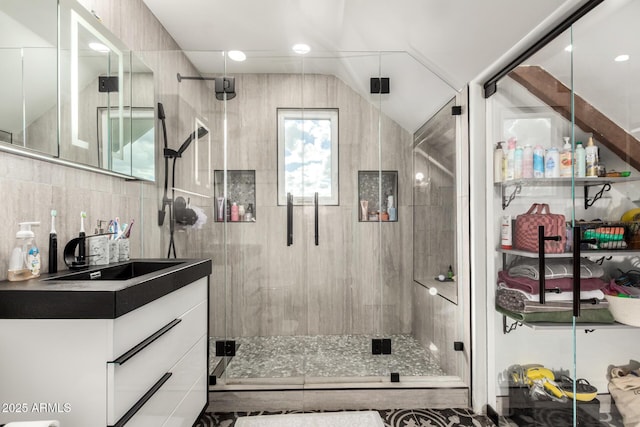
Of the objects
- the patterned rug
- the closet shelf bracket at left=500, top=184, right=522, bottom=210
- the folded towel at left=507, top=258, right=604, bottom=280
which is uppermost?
the closet shelf bracket at left=500, top=184, right=522, bottom=210

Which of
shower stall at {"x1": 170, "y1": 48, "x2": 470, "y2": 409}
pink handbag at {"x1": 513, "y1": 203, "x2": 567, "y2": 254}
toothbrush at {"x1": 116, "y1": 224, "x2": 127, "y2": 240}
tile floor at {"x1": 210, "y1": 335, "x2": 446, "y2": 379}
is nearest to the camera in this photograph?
pink handbag at {"x1": 513, "y1": 203, "x2": 567, "y2": 254}

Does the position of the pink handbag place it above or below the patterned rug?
above

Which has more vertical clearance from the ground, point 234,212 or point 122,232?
point 234,212

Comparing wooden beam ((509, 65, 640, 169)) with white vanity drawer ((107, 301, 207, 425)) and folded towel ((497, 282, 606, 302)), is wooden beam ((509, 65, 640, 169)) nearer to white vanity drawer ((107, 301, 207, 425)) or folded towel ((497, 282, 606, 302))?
folded towel ((497, 282, 606, 302))

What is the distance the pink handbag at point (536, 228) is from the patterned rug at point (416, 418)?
1084 millimetres

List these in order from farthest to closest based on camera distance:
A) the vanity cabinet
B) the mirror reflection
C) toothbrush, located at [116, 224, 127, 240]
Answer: toothbrush, located at [116, 224, 127, 240]
the mirror reflection
the vanity cabinet

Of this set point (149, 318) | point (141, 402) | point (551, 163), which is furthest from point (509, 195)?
point (141, 402)

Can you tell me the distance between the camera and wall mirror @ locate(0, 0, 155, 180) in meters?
1.15

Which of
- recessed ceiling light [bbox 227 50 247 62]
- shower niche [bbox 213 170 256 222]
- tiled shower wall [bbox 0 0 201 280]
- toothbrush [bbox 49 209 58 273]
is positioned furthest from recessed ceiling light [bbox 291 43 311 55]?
toothbrush [bbox 49 209 58 273]

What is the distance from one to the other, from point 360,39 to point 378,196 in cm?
112

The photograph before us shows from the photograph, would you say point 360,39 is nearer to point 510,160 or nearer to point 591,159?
point 510,160

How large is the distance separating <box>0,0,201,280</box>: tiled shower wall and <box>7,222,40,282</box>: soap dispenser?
45mm

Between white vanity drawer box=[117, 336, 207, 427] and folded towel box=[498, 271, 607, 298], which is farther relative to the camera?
folded towel box=[498, 271, 607, 298]

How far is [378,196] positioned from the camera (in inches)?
93.6
